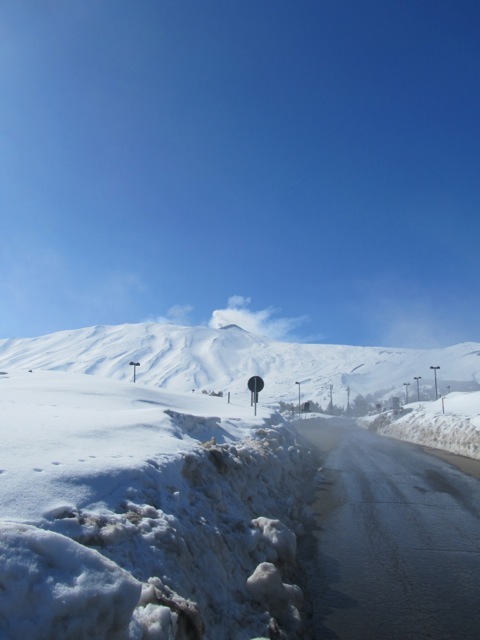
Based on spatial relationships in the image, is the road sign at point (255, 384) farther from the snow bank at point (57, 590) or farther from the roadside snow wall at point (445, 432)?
the snow bank at point (57, 590)

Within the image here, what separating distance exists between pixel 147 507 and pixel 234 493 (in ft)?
11.0

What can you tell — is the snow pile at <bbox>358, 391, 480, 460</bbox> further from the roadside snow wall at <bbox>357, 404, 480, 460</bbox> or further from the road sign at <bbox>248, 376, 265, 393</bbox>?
the road sign at <bbox>248, 376, 265, 393</bbox>

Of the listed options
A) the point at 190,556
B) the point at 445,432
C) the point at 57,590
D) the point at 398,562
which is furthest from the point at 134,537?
the point at 445,432

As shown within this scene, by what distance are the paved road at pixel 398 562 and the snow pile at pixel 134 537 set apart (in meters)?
0.93

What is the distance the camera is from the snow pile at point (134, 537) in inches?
121

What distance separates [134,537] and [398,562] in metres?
6.03

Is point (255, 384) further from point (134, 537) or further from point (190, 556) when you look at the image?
point (134, 537)

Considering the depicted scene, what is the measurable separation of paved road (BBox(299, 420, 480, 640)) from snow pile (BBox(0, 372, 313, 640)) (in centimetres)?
93

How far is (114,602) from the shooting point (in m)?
3.16

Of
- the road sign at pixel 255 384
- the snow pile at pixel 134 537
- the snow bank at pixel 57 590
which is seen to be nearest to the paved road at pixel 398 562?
the snow pile at pixel 134 537

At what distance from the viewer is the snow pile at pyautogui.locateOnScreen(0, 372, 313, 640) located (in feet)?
10.1

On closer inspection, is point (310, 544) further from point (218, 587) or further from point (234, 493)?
point (218, 587)

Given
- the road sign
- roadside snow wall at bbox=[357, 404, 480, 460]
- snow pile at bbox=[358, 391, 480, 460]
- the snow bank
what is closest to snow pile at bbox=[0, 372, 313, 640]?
the snow bank

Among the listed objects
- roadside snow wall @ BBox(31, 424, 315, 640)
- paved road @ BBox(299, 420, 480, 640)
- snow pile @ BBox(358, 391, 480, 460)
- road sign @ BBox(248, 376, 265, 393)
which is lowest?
paved road @ BBox(299, 420, 480, 640)
